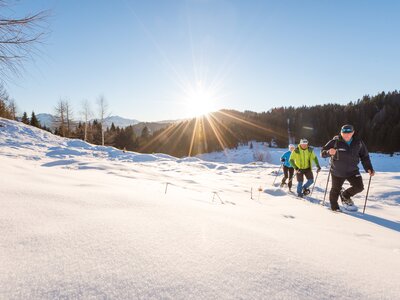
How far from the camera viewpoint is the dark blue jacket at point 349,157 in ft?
18.1

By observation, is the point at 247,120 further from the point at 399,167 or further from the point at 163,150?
the point at 399,167

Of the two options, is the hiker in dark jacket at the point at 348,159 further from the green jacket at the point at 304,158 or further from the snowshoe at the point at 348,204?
the green jacket at the point at 304,158

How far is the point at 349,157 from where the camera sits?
552cm

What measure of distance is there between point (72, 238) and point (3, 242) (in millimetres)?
346

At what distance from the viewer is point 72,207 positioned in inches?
89.0

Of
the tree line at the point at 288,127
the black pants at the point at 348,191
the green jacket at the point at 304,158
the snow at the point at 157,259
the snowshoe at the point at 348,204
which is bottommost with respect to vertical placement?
the snowshoe at the point at 348,204

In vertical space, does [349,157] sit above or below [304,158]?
above

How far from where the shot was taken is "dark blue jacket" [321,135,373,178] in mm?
5527

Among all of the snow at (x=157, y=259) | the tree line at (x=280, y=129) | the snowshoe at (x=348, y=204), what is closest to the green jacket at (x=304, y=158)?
the snowshoe at (x=348, y=204)

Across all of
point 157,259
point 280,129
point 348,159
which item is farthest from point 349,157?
point 280,129

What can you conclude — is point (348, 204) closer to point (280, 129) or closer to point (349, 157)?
point (349, 157)

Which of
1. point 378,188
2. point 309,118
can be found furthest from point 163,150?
point 378,188

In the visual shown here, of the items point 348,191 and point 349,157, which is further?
point 348,191

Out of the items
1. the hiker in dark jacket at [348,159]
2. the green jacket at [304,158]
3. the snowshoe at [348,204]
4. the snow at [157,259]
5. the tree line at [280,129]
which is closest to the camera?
the snow at [157,259]
